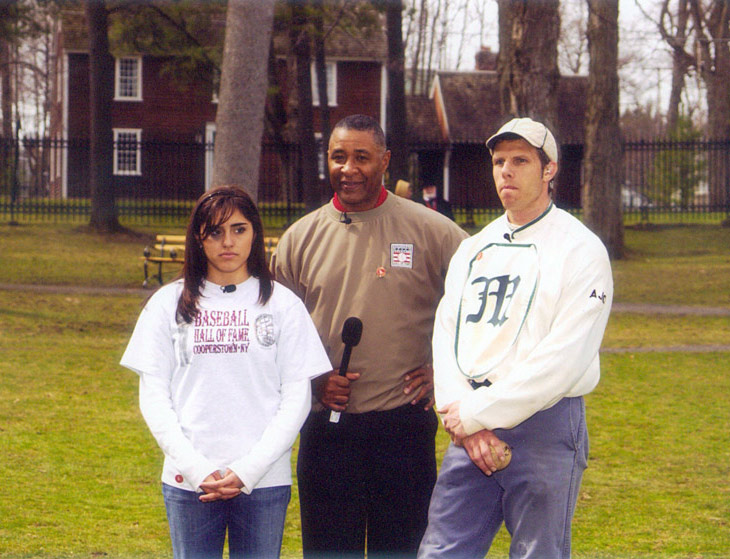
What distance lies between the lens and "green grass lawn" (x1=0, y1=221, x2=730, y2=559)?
625 cm

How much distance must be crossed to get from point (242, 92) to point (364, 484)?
290 inches

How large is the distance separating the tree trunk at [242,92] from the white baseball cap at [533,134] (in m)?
7.15

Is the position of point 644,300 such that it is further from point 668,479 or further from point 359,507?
point 359,507

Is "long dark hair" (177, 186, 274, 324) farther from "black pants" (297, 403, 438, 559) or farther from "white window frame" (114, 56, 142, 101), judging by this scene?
"white window frame" (114, 56, 142, 101)

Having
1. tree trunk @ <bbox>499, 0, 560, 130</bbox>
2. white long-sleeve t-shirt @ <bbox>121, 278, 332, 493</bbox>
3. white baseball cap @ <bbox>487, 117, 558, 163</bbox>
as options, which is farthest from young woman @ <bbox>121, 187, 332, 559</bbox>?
tree trunk @ <bbox>499, 0, 560, 130</bbox>

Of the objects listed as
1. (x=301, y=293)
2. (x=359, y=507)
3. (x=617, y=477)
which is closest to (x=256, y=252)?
(x=301, y=293)

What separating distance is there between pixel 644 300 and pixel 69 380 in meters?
10.8

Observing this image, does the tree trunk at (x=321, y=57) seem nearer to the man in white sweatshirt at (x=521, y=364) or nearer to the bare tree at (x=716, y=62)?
the bare tree at (x=716, y=62)

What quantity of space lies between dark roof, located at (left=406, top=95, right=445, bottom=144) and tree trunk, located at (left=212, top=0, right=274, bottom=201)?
34.1m

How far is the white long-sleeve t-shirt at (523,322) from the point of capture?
140 inches

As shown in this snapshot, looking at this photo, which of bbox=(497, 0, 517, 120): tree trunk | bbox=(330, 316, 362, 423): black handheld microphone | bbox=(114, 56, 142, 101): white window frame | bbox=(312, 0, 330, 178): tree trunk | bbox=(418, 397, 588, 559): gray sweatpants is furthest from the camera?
bbox=(114, 56, 142, 101): white window frame

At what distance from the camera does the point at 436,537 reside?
3.81 m

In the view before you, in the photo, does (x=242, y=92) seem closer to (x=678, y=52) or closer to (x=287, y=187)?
(x=287, y=187)

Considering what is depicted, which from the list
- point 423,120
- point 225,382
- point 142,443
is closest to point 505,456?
point 225,382
